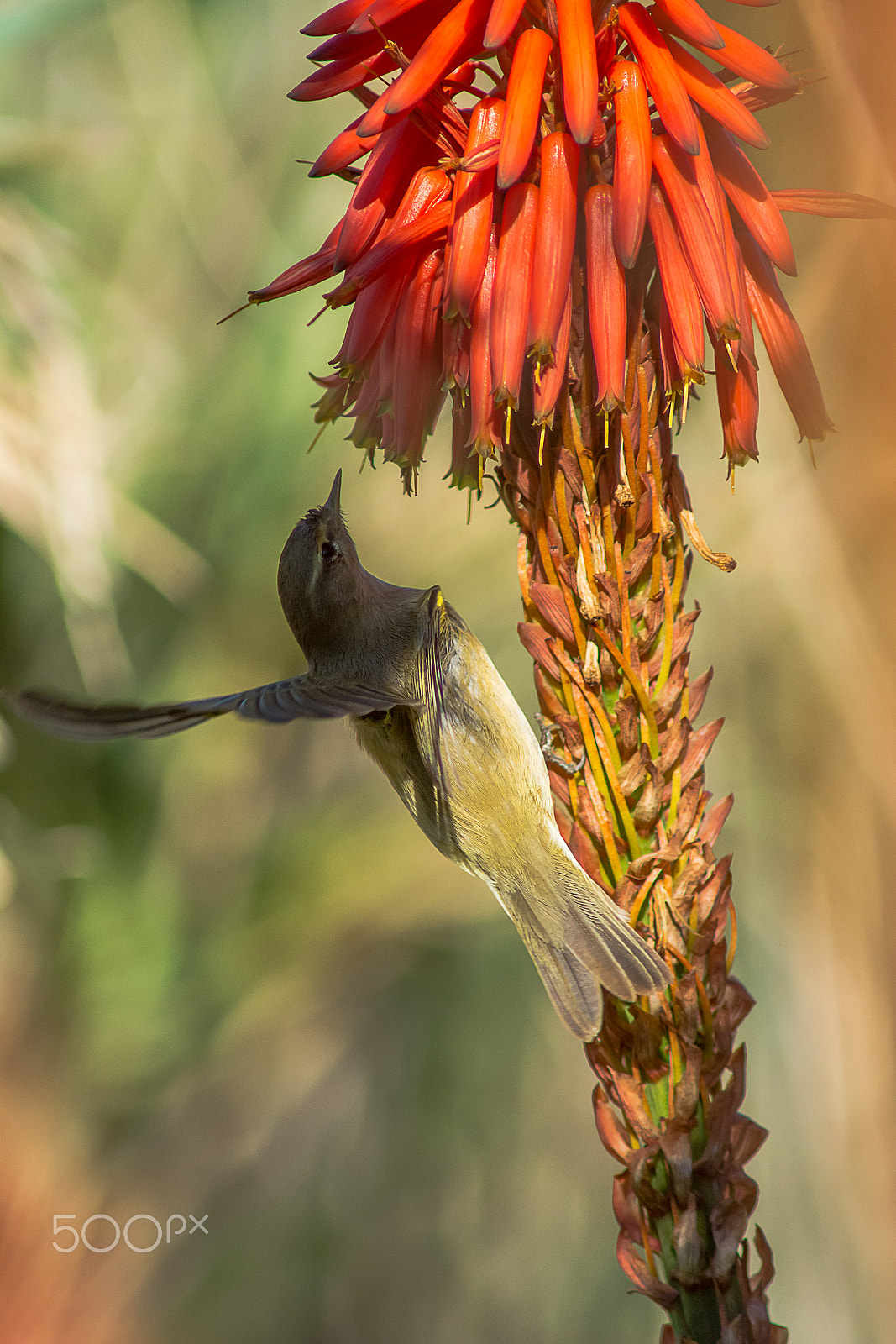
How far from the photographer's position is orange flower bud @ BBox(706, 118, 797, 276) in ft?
3.61

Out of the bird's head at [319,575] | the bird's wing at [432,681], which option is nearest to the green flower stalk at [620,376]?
the bird's wing at [432,681]

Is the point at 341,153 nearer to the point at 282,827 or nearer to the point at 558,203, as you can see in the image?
the point at 558,203

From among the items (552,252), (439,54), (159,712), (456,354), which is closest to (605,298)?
(552,252)

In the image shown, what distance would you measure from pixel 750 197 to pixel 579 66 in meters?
0.25

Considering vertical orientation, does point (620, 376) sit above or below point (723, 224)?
below

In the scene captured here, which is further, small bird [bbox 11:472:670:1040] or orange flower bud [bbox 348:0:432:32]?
small bird [bbox 11:472:670:1040]

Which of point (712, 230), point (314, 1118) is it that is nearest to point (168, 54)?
point (712, 230)

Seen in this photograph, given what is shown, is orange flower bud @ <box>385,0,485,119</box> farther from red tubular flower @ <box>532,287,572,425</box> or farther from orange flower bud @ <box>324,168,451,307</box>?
red tubular flower @ <box>532,287,572,425</box>

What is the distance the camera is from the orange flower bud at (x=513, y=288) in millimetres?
1066

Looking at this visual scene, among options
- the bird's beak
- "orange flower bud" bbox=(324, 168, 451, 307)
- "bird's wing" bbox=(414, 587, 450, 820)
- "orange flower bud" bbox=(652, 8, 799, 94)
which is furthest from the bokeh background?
"orange flower bud" bbox=(324, 168, 451, 307)

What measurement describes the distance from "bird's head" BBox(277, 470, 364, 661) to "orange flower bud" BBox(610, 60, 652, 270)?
0.91m

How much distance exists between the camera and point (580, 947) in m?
1.43

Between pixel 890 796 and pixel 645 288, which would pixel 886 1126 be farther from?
pixel 645 288

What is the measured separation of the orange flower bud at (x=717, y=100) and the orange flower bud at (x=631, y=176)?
69 millimetres
